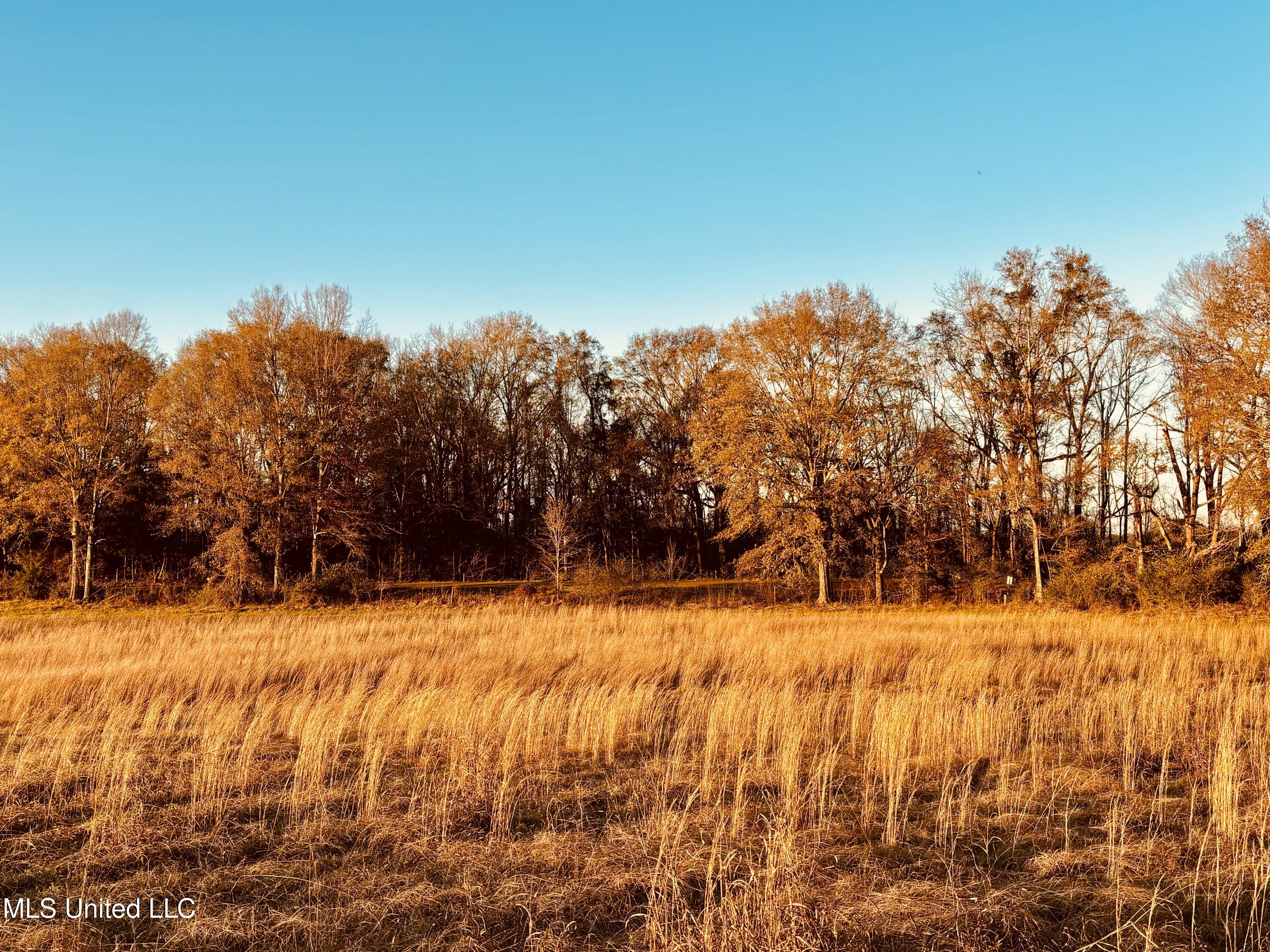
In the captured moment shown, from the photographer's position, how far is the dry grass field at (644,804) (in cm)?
408

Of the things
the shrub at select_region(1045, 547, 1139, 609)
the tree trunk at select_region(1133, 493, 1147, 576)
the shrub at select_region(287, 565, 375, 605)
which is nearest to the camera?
the shrub at select_region(1045, 547, 1139, 609)

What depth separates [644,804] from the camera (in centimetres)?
593

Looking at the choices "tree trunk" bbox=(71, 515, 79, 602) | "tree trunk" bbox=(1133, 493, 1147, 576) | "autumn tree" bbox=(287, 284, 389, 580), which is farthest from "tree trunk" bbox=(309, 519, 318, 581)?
"tree trunk" bbox=(1133, 493, 1147, 576)

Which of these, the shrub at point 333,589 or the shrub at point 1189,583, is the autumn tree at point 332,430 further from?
the shrub at point 1189,583

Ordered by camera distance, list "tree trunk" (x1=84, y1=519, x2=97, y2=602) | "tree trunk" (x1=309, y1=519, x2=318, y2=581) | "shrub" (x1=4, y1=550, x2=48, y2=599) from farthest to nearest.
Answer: "shrub" (x1=4, y1=550, x2=48, y2=599) → "tree trunk" (x1=84, y1=519, x2=97, y2=602) → "tree trunk" (x1=309, y1=519, x2=318, y2=581)

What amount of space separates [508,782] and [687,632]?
1143cm

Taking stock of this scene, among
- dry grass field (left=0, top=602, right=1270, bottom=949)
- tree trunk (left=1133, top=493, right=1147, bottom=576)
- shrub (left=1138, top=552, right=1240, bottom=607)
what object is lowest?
dry grass field (left=0, top=602, right=1270, bottom=949)

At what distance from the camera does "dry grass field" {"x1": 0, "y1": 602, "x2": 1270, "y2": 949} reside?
4.08m

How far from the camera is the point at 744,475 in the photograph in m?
30.2

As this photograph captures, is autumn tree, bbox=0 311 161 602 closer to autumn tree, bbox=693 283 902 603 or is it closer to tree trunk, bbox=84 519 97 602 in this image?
tree trunk, bbox=84 519 97 602

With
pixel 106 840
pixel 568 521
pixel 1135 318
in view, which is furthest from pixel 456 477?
pixel 106 840

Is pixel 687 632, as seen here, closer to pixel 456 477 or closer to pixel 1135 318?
pixel 1135 318

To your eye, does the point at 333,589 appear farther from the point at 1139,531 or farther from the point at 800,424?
the point at 1139,531

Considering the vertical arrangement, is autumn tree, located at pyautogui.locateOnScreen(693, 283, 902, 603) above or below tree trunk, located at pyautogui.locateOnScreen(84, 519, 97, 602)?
above
